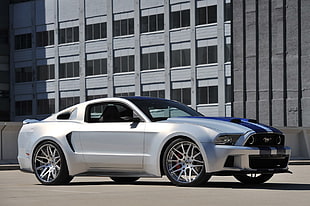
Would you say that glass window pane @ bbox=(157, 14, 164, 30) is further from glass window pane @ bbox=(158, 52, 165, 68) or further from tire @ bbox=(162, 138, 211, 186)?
tire @ bbox=(162, 138, 211, 186)

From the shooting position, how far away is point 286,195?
9.78 meters

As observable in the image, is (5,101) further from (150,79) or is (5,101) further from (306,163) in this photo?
(306,163)

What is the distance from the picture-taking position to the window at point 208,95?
70438 millimetres

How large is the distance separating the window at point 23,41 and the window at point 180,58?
Answer: 18.2m

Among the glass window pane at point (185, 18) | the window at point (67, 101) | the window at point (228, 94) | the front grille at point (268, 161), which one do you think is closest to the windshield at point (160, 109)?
the front grille at point (268, 161)

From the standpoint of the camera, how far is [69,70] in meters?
81.4

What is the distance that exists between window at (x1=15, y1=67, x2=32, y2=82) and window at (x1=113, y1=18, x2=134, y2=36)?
463 inches

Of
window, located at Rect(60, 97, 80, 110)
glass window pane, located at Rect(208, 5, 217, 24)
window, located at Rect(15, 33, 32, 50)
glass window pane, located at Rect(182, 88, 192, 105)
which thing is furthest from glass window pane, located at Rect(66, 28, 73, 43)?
glass window pane, located at Rect(208, 5, 217, 24)

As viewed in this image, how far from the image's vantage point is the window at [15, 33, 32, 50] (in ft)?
277

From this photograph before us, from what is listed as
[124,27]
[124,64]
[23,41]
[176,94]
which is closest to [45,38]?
[23,41]

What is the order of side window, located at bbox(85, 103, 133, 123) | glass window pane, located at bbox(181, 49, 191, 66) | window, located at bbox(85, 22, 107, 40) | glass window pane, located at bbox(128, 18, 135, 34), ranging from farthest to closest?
window, located at bbox(85, 22, 107, 40) → glass window pane, located at bbox(128, 18, 135, 34) → glass window pane, located at bbox(181, 49, 191, 66) → side window, located at bbox(85, 103, 133, 123)

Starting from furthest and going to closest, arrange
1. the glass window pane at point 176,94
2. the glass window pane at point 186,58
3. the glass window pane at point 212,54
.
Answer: the glass window pane at point 176,94
the glass window pane at point 186,58
the glass window pane at point 212,54

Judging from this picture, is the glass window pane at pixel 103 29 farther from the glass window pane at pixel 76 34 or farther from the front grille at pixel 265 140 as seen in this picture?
the front grille at pixel 265 140

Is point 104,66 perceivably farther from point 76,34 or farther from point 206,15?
point 206,15
